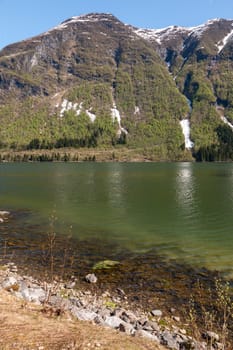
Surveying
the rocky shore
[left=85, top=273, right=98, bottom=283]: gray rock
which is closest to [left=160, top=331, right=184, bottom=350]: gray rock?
the rocky shore

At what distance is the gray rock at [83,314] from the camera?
745 inches

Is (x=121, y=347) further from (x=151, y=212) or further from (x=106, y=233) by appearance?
(x=151, y=212)

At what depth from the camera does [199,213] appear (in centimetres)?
6462

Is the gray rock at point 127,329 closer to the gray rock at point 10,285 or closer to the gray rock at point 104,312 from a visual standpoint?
the gray rock at point 104,312

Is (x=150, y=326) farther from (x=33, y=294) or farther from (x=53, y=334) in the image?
(x=33, y=294)

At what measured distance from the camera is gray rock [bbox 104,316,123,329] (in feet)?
60.1

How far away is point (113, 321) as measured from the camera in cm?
1889

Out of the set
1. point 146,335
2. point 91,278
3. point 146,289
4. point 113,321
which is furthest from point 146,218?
point 146,335

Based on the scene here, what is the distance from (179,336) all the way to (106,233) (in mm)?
29434

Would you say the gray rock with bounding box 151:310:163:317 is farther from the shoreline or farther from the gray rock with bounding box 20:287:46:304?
the gray rock with bounding box 20:287:46:304

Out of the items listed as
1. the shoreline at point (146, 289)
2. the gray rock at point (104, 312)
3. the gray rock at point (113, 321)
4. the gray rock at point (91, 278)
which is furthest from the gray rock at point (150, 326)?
the gray rock at point (91, 278)

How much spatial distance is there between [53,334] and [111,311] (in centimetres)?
729

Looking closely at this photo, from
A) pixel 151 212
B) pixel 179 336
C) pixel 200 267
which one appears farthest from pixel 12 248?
pixel 151 212

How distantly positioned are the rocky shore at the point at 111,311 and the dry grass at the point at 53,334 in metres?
1.05
